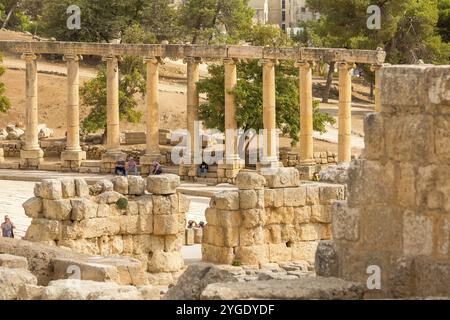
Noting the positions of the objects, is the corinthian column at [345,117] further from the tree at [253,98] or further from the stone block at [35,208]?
the stone block at [35,208]

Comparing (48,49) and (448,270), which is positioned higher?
(48,49)

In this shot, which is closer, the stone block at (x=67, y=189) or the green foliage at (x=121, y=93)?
the stone block at (x=67, y=189)

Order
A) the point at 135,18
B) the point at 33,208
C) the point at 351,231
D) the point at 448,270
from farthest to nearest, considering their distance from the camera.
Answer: the point at 135,18, the point at 33,208, the point at 351,231, the point at 448,270

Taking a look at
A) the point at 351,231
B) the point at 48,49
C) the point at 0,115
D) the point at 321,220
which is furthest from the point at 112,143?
the point at 351,231

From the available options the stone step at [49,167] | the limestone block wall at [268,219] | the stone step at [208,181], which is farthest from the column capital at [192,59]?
the limestone block wall at [268,219]

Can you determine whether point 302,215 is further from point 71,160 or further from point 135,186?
point 71,160

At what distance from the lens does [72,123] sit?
5816 centimetres

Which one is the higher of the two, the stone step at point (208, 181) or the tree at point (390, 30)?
the tree at point (390, 30)

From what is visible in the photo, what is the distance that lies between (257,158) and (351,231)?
41.4 metres

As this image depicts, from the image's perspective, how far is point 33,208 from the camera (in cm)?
3200

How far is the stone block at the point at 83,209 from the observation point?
3159 centimetres

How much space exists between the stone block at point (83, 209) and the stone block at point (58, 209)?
0.35ft

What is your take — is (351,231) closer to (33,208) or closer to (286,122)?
(33,208)

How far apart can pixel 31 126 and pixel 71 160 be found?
7.65 ft
